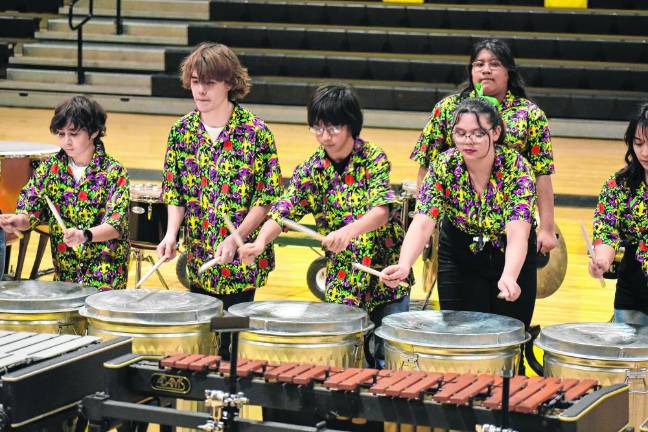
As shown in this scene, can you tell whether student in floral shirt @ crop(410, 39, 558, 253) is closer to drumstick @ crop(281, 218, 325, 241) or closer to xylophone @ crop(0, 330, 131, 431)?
drumstick @ crop(281, 218, 325, 241)

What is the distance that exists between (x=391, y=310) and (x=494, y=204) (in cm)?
48

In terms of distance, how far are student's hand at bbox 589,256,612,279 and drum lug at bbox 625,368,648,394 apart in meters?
0.55

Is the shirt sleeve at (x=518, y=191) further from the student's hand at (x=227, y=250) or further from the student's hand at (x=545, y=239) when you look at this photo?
the student's hand at (x=227, y=250)

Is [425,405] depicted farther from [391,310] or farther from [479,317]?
[391,310]

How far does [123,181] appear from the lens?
3885 millimetres

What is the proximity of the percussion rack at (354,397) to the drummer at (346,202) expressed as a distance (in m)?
0.67

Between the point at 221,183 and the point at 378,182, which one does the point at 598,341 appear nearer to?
the point at 378,182

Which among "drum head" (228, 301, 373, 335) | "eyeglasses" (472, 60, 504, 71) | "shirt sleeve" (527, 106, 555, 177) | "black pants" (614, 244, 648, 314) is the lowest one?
"drum head" (228, 301, 373, 335)

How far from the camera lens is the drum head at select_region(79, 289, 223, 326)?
127 inches

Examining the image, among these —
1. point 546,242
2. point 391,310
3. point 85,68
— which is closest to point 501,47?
point 546,242

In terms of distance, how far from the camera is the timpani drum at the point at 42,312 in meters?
3.39

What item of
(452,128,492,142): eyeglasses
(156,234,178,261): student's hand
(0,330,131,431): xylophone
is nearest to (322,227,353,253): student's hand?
(452,128,492,142): eyeglasses

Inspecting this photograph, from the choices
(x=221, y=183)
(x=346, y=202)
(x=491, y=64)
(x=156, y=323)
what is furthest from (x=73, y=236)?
(x=491, y=64)

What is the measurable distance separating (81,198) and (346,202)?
3.09 feet
